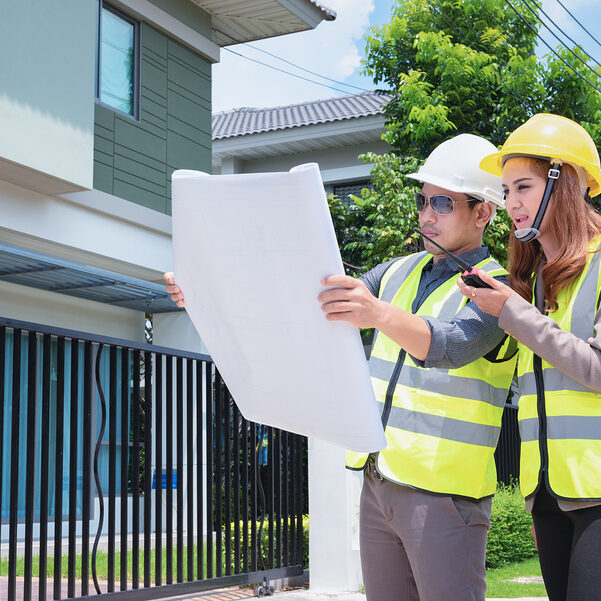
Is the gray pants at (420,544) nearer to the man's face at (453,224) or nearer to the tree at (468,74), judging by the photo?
the man's face at (453,224)

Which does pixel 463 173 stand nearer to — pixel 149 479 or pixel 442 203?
pixel 442 203

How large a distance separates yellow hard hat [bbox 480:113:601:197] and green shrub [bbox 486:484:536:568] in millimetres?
7131

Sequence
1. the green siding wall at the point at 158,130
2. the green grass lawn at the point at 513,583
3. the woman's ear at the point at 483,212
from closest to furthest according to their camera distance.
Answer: the woman's ear at the point at 483,212
the green grass lawn at the point at 513,583
the green siding wall at the point at 158,130

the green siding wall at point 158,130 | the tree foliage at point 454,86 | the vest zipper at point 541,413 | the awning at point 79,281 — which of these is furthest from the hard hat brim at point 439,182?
the tree foliage at point 454,86

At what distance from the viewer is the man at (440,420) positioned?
2162 mm

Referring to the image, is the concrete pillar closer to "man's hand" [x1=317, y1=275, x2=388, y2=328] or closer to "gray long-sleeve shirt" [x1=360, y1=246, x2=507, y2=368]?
"gray long-sleeve shirt" [x1=360, y1=246, x2=507, y2=368]

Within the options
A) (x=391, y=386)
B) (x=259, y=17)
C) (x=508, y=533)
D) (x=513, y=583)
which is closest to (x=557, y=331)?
(x=391, y=386)

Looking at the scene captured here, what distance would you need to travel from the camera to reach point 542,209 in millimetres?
2100

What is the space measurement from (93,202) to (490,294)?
8.06 m

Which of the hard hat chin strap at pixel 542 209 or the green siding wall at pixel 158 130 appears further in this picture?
the green siding wall at pixel 158 130

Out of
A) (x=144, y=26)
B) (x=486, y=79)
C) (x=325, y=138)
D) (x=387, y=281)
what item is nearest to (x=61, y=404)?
(x=387, y=281)

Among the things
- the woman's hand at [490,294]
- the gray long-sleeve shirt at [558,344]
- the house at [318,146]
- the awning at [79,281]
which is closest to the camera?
the gray long-sleeve shirt at [558,344]

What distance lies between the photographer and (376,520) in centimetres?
234

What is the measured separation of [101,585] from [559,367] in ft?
14.9
